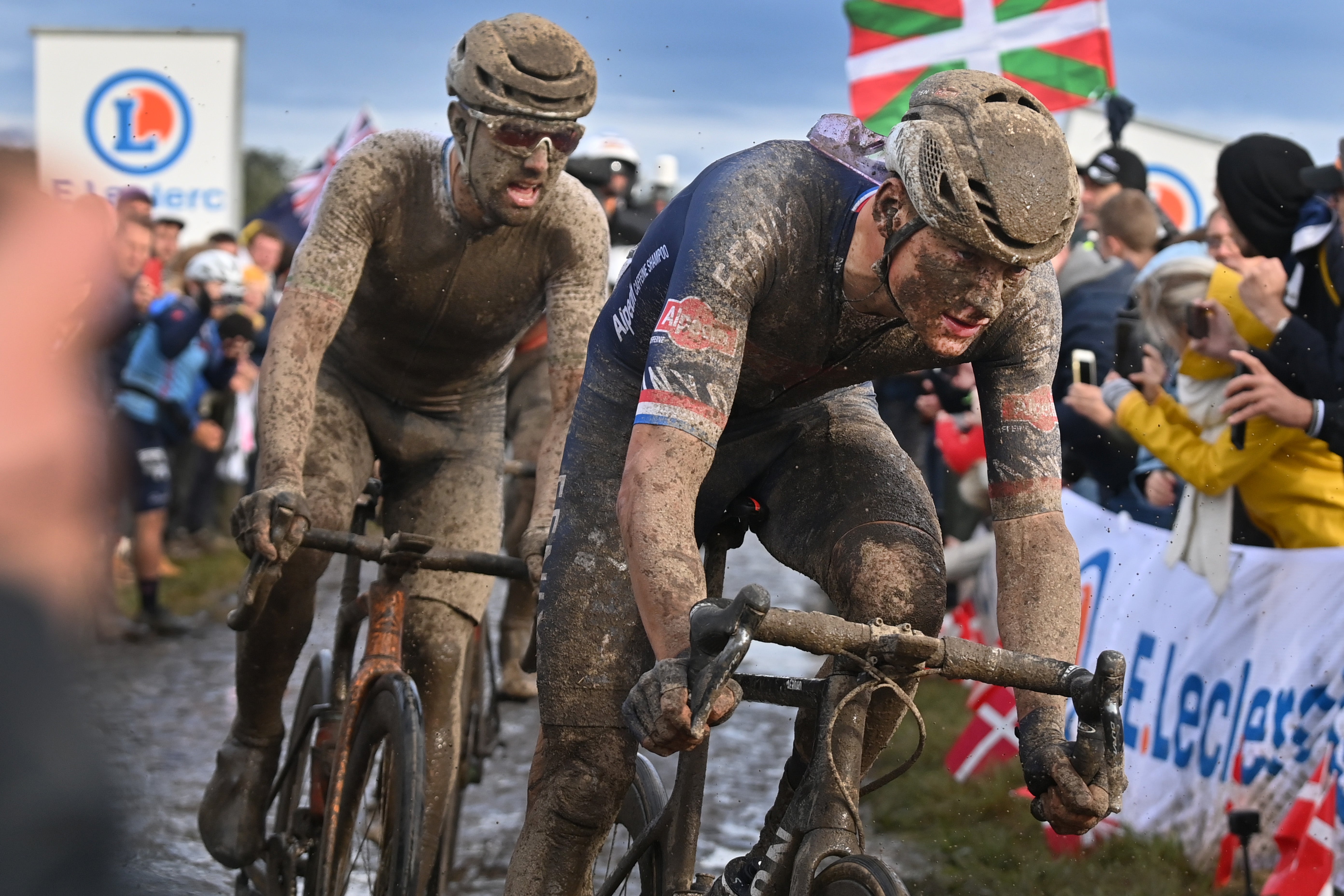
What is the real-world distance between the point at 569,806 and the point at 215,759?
4276 millimetres

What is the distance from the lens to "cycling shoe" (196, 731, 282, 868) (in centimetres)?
539

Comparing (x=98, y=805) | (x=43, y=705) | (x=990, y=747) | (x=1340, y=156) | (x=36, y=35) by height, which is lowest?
(x=990, y=747)

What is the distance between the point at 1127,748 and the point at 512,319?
3.15m

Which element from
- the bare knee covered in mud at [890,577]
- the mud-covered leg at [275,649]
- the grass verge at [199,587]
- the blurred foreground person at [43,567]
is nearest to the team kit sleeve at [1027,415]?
the bare knee covered in mud at [890,577]

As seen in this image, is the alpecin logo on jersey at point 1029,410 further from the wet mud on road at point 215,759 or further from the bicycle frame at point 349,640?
the wet mud on road at point 215,759

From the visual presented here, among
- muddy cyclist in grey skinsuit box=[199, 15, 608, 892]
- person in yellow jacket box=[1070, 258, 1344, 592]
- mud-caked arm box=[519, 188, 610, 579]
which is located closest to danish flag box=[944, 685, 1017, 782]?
person in yellow jacket box=[1070, 258, 1344, 592]

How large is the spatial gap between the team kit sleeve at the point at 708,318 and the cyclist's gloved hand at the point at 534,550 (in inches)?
48.0

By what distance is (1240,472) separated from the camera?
614 centimetres

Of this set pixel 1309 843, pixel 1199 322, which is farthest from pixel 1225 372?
pixel 1309 843

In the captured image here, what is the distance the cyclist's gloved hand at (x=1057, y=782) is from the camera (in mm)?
3100

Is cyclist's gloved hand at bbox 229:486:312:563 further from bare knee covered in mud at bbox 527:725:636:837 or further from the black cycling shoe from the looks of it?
the black cycling shoe

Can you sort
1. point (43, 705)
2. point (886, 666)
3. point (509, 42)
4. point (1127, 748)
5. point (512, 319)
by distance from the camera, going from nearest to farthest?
point (43, 705) → point (886, 666) → point (509, 42) → point (512, 319) → point (1127, 748)

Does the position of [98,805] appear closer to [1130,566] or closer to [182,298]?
[1130,566]

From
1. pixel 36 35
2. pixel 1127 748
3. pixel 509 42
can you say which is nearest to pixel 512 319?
pixel 509 42
